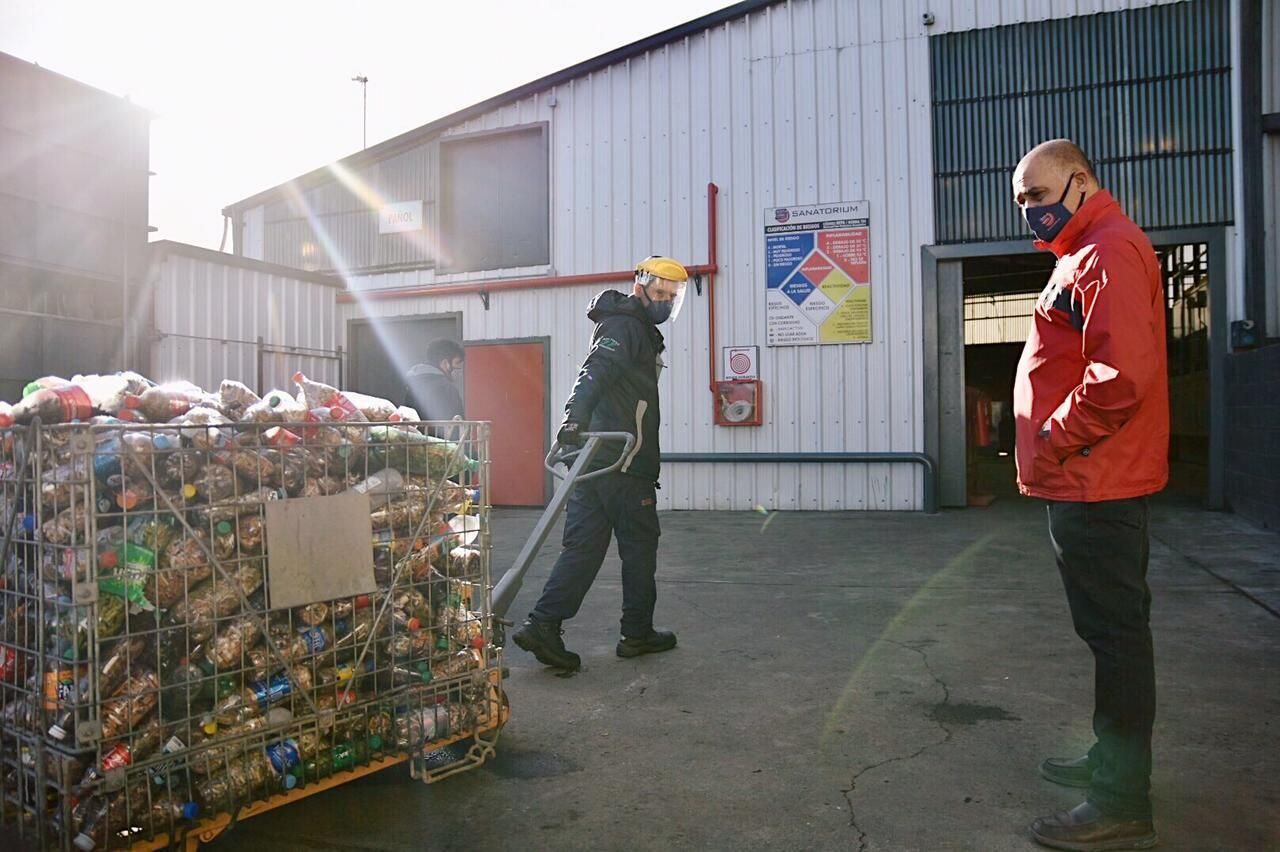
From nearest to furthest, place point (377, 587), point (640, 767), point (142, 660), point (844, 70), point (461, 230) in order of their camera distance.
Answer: point (142, 660), point (377, 587), point (640, 767), point (844, 70), point (461, 230)

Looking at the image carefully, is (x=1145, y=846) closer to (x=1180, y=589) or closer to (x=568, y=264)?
(x=1180, y=589)

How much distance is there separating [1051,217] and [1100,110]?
8.63 meters

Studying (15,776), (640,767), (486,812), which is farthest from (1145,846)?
(15,776)

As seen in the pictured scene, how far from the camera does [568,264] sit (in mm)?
11602

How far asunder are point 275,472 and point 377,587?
45 centimetres

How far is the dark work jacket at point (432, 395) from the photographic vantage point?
628 centimetres

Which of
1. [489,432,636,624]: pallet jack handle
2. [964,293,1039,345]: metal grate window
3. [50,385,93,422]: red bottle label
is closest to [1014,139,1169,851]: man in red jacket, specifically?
[489,432,636,624]: pallet jack handle

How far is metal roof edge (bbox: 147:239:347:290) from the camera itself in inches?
394

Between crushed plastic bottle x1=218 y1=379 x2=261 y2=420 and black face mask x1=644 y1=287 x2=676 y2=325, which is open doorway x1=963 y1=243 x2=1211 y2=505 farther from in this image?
crushed plastic bottle x1=218 y1=379 x2=261 y2=420

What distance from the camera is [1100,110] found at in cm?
981

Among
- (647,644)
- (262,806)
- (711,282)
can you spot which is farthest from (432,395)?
(711,282)

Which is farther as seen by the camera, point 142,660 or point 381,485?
point 381,485

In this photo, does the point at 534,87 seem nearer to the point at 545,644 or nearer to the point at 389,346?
the point at 389,346

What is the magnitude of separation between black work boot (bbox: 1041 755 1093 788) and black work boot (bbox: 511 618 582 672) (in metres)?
2.01
